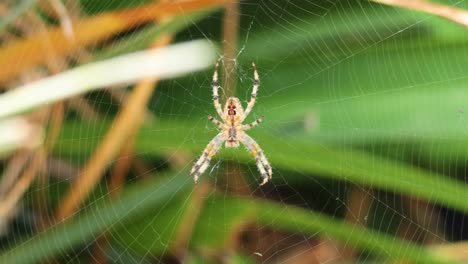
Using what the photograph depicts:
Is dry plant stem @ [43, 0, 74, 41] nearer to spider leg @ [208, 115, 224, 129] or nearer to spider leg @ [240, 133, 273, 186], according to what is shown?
spider leg @ [208, 115, 224, 129]

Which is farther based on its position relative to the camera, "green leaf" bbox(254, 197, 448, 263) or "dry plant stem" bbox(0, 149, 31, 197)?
"dry plant stem" bbox(0, 149, 31, 197)

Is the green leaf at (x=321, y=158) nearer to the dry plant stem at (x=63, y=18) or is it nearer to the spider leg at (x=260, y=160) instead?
the spider leg at (x=260, y=160)

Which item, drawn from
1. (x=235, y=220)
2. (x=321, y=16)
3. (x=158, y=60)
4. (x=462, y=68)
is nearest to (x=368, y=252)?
(x=235, y=220)

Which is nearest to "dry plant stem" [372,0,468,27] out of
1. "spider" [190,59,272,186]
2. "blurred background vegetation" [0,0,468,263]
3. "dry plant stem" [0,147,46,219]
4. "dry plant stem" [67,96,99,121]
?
"blurred background vegetation" [0,0,468,263]

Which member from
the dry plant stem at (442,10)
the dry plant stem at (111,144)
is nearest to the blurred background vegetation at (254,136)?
the dry plant stem at (111,144)

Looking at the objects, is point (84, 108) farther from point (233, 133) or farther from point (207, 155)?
point (233, 133)

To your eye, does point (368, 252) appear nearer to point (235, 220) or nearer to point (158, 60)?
point (235, 220)

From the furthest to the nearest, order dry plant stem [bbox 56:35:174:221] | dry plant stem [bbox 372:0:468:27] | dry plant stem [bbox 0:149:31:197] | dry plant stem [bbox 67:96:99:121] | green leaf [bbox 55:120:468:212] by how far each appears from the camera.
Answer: dry plant stem [bbox 67:96:99:121] → dry plant stem [bbox 0:149:31:197] → dry plant stem [bbox 56:35:174:221] → green leaf [bbox 55:120:468:212] → dry plant stem [bbox 372:0:468:27]
